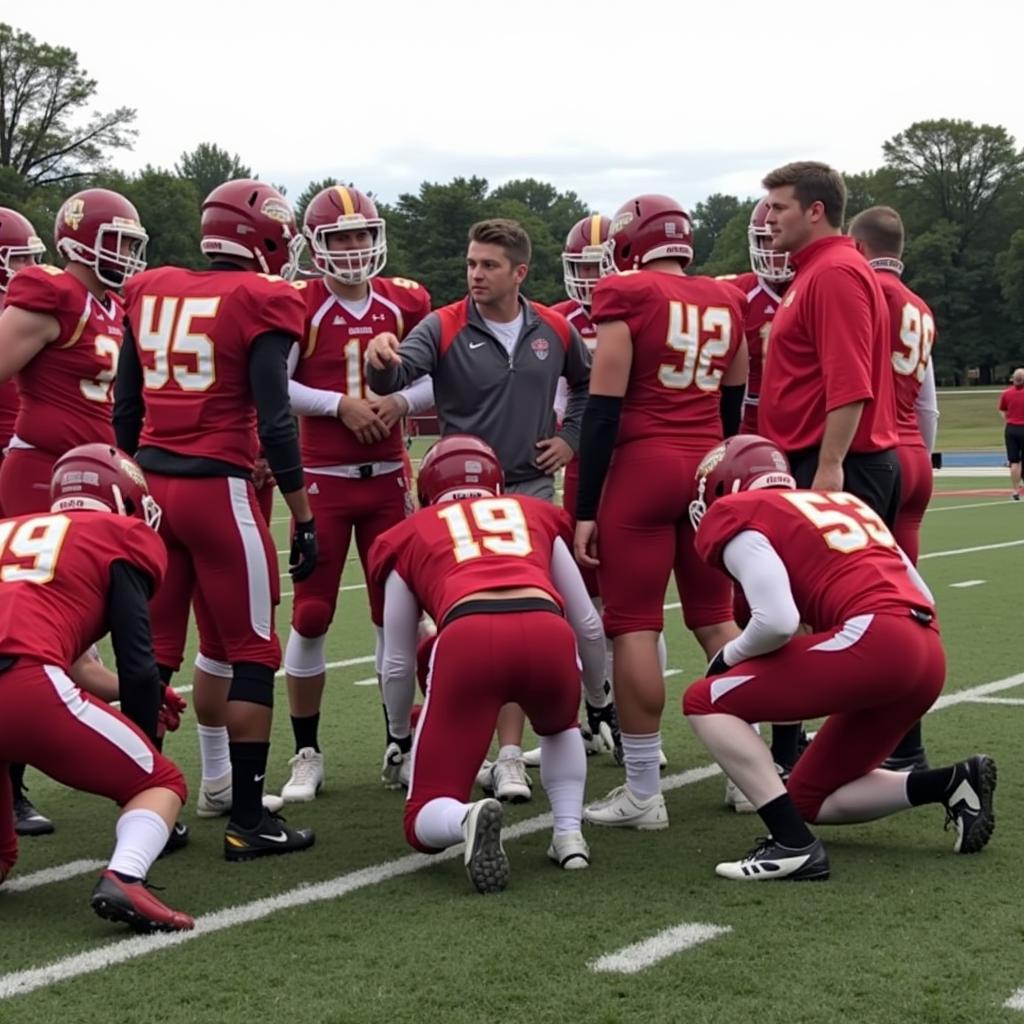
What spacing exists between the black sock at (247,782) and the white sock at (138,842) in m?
0.70

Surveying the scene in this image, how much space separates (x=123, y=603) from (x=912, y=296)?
3.23 meters

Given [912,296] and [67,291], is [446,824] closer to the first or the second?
[67,291]

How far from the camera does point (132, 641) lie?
3977 mm

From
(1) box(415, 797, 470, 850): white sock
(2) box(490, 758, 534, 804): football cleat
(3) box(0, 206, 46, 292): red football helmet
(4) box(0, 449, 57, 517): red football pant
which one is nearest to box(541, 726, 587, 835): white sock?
(1) box(415, 797, 470, 850): white sock

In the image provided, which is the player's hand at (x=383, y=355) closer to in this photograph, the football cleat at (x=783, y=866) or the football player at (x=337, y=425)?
the football player at (x=337, y=425)

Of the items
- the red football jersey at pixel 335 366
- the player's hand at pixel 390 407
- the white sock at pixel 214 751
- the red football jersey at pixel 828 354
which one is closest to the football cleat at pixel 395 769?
the white sock at pixel 214 751

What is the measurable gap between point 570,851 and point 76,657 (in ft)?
5.04

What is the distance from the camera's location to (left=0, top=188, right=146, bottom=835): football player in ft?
16.8

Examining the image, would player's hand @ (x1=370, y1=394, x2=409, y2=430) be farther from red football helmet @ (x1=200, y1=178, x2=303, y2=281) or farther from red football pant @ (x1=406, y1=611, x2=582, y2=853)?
red football pant @ (x1=406, y1=611, x2=582, y2=853)

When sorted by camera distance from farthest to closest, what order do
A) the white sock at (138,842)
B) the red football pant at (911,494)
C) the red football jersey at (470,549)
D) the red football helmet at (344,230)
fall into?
the red football pant at (911,494) → the red football helmet at (344,230) → the red football jersey at (470,549) → the white sock at (138,842)

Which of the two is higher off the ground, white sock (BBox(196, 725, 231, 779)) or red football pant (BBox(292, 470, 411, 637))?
red football pant (BBox(292, 470, 411, 637))

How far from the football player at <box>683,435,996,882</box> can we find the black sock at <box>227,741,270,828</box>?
1380mm

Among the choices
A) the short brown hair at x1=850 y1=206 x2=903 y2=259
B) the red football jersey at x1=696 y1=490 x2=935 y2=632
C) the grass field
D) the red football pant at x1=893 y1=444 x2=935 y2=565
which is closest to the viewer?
the grass field

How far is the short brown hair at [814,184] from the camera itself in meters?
4.92
